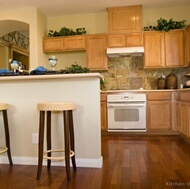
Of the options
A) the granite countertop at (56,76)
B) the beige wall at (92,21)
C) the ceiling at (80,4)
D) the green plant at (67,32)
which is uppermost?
the ceiling at (80,4)

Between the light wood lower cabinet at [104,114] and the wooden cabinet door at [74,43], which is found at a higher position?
the wooden cabinet door at [74,43]

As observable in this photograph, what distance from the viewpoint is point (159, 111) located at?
398cm

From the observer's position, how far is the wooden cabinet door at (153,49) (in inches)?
170

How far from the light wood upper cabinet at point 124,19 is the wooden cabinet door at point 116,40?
0.12 meters

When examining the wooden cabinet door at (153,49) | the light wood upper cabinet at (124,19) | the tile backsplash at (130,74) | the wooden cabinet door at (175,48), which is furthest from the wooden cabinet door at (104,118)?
the light wood upper cabinet at (124,19)

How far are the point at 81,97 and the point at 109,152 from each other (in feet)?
3.40

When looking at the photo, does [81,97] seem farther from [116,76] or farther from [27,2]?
[27,2]

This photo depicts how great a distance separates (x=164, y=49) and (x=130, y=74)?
0.93 m

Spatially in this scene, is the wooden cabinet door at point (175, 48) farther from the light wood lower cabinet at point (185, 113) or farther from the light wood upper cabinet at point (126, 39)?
the light wood lower cabinet at point (185, 113)

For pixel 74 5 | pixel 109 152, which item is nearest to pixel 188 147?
pixel 109 152

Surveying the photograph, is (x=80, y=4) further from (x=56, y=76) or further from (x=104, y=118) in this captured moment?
(x=56, y=76)

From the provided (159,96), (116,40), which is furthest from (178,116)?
(116,40)

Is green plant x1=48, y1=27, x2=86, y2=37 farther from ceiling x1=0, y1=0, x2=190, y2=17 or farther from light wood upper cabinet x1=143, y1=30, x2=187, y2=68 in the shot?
light wood upper cabinet x1=143, y1=30, x2=187, y2=68

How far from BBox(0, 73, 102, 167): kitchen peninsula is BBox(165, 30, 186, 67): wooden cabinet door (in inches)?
102
